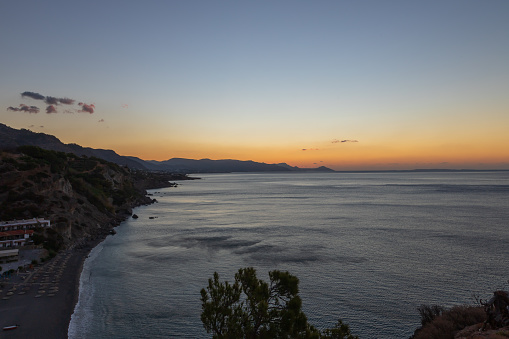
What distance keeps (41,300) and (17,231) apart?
909 inches

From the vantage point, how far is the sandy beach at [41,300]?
27.8m

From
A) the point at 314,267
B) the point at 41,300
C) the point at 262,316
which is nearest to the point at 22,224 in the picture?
the point at 41,300

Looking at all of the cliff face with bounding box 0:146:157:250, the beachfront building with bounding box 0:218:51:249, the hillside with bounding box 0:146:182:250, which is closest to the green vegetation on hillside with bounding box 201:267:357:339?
the beachfront building with bounding box 0:218:51:249

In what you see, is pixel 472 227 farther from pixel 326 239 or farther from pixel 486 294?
pixel 486 294

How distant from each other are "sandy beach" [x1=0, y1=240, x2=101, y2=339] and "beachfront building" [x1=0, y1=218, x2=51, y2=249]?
23.0ft

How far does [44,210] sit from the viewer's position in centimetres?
6294

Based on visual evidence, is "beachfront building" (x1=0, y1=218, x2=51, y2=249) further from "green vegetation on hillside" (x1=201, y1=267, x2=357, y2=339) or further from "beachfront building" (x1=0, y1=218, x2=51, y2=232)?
"green vegetation on hillside" (x1=201, y1=267, x2=357, y2=339)

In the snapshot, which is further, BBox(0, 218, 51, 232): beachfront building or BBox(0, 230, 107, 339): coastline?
BBox(0, 218, 51, 232): beachfront building

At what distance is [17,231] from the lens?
5034 centimetres

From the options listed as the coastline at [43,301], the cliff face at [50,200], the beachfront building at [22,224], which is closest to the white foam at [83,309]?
the coastline at [43,301]

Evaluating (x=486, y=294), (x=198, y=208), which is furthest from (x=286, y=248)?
(x=198, y=208)

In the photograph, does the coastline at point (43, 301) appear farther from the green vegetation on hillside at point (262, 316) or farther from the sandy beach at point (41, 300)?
the green vegetation on hillside at point (262, 316)

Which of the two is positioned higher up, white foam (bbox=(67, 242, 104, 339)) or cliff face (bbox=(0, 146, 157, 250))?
cliff face (bbox=(0, 146, 157, 250))

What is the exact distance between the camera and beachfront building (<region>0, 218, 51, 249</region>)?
160 feet
